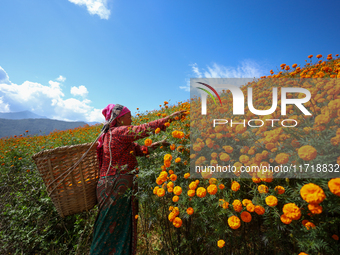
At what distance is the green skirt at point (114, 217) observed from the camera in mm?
1726

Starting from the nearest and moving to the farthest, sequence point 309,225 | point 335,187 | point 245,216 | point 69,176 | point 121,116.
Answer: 1. point 335,187
2. point 309,225
3. point 245,216
4. point 69,176
5. point 121,116

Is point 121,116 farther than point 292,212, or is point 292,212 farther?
point 121,116

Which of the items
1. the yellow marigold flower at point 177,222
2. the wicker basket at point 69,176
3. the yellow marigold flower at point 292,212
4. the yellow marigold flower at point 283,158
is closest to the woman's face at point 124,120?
the wicker basket at point 69,176

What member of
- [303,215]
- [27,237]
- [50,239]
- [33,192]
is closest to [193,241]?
[303,215]

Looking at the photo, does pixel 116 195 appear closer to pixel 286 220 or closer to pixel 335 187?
pixel 286 220

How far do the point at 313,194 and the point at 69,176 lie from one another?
6.10 feet

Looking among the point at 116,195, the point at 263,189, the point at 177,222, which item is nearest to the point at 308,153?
the point at 263,189

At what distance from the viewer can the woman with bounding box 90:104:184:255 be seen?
5.65ft

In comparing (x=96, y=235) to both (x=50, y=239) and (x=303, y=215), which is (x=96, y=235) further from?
(x=303, y=215)

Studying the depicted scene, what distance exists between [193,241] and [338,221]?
3.54 ft

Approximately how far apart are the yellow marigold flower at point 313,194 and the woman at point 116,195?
1.21 m

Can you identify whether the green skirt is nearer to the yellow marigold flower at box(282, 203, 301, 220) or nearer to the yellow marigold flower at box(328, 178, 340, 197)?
the yellow marigold flower at box(282, 203, 301, 220)

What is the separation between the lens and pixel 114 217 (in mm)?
1755

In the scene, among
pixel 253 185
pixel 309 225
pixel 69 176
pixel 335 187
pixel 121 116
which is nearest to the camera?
pixel 335 187
